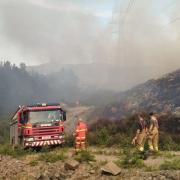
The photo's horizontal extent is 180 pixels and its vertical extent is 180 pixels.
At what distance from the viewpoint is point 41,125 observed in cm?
2575

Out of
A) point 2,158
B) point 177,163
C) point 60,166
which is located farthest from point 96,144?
point 177,163

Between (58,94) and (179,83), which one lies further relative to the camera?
(58,94)

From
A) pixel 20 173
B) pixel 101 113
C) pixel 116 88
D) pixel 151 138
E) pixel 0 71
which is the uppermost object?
pixel 0 71

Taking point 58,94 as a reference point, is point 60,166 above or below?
below

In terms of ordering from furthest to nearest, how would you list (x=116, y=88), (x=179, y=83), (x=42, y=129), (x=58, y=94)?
(x=58, y=94)
(x=116, y=88)
(x=179, y=83)
(x=42, y=129)

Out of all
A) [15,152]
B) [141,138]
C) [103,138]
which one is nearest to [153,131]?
[141,138]

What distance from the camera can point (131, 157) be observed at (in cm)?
1627

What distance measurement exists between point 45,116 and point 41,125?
661 millimetres

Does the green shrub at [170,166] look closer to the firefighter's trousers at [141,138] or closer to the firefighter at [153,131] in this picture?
the firefighter at [153,131]

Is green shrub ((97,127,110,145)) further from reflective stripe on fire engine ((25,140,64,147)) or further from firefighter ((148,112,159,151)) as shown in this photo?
firefighter ((148,112,159,151))

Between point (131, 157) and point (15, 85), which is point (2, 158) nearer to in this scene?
point (131, 157)

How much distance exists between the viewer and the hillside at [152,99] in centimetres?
5078

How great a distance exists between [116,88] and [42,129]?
67.3m

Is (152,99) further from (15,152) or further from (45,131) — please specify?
(15,152)
